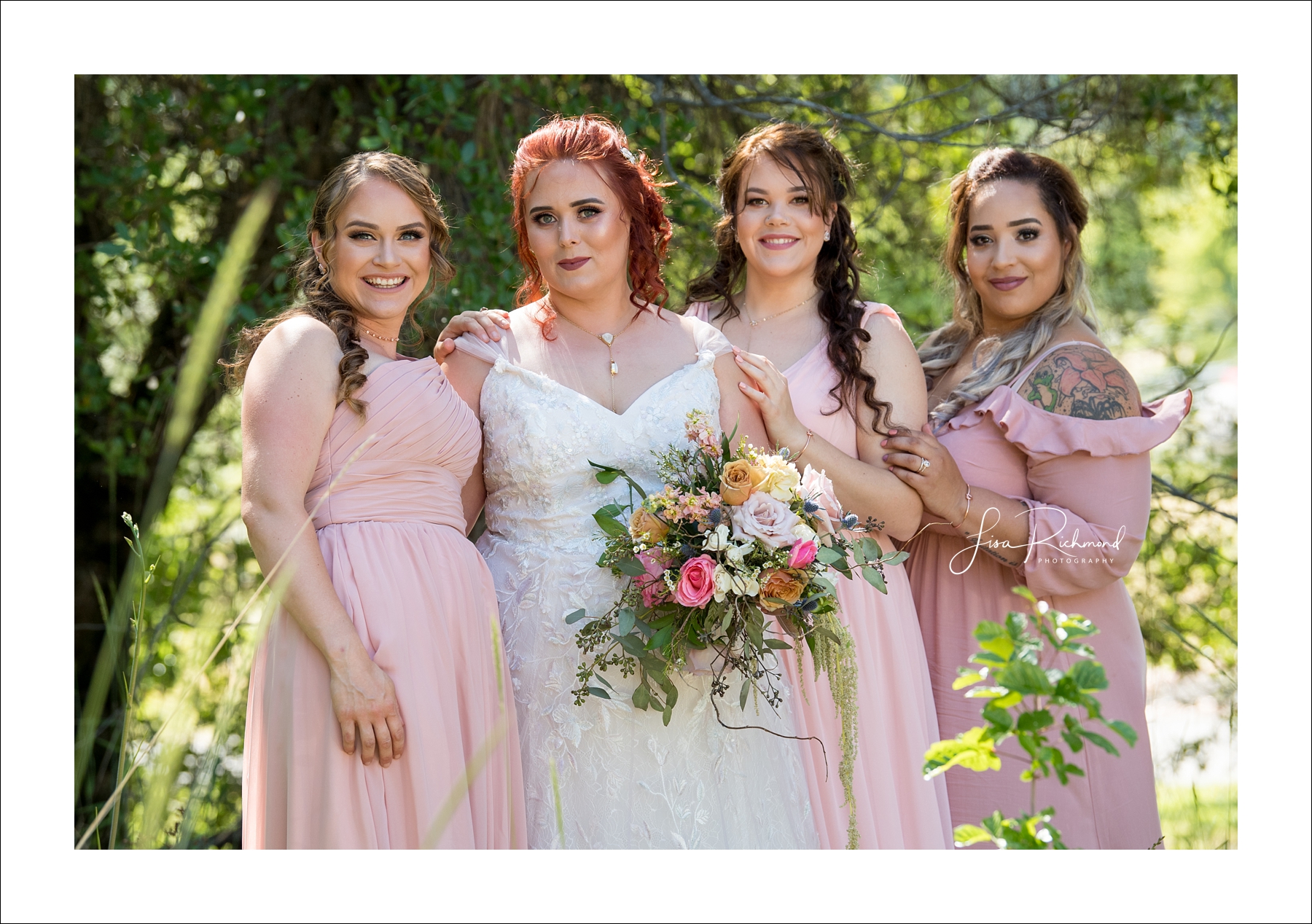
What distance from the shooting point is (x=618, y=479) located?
9.72ft

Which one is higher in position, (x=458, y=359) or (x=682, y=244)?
(x=682, y=244)

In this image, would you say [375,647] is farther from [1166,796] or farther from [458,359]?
[1166,796]

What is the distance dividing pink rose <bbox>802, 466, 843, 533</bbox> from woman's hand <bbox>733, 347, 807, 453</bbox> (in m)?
0.36

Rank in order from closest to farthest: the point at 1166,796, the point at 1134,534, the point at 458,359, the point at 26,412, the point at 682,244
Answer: the point at 26,412, the point at 458,359, the point at 1134,534, the point at 682,244, the point at 1166,796

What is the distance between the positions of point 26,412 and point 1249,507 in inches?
130

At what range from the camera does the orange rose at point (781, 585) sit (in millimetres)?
2525

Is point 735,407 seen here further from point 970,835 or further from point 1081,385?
point 970,835

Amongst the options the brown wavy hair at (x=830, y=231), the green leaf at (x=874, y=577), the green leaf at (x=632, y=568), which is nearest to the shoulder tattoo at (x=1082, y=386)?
the brown wavy hair at (x=830, y=231)

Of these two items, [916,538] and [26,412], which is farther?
[916,538]

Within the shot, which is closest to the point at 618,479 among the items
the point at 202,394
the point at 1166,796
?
the point at 202,394

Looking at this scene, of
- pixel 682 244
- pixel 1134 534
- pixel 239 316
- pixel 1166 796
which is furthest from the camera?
pixel 1166 796

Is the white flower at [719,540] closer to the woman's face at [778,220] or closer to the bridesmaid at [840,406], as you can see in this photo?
the bridesmaid at [840,406]

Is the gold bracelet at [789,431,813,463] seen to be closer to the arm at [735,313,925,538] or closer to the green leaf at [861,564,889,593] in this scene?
the arm at [735,313,925,538]

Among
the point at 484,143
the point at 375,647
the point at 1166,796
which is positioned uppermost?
the point at 484,143
